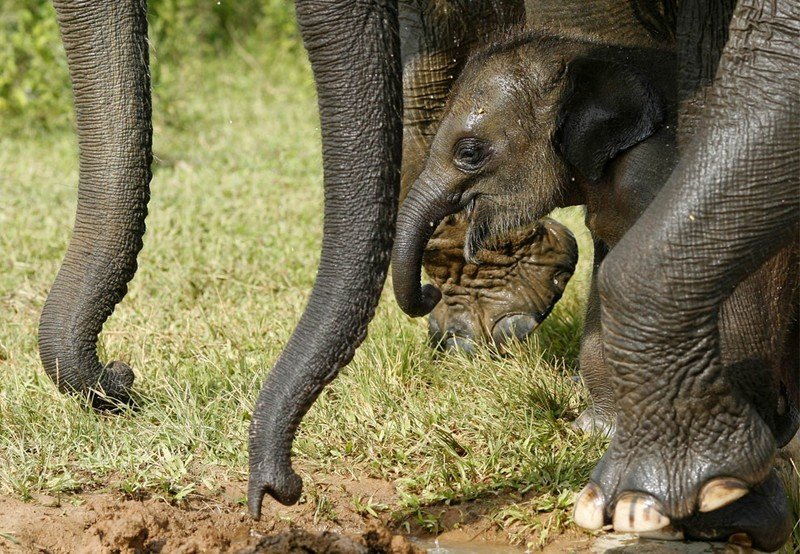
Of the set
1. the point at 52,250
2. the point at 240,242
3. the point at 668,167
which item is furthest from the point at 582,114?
the point at 52,250

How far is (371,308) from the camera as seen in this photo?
3213 mm

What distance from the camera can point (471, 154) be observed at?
4398 mm

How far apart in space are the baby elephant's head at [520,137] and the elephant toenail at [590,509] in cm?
108

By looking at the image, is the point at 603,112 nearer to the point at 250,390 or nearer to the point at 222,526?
the point at 250,390

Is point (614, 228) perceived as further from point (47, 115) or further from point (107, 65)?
point (47, 115)

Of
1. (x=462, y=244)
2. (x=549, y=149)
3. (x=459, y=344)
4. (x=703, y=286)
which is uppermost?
(x=549, y=149)

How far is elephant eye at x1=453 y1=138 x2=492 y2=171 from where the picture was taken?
173 inches

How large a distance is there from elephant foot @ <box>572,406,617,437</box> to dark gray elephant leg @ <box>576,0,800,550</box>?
3.48ft

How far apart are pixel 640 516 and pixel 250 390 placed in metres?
1.73

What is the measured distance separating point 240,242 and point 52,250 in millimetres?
856

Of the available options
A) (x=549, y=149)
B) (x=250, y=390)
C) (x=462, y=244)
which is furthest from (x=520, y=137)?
(x=250, y=390)

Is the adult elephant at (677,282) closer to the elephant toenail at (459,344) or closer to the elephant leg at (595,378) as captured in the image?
the elephant leg at (595,378)

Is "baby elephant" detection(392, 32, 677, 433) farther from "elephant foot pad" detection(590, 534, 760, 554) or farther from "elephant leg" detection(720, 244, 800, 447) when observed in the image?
"elephant foot pad" detection(590, 534, 760, 554)

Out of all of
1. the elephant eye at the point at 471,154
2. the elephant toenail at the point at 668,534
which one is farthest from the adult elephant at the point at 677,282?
the elephant eye at the point at 471,154
